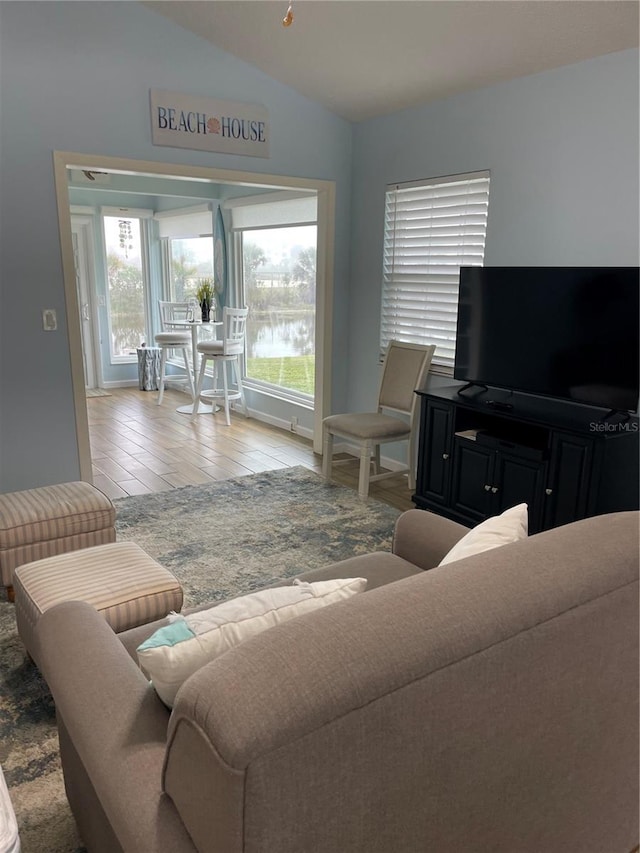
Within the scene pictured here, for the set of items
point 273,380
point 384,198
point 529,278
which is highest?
point 384,198

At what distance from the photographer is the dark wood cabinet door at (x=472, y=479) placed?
11.5 ft

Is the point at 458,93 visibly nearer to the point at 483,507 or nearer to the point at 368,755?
the point at 483,507

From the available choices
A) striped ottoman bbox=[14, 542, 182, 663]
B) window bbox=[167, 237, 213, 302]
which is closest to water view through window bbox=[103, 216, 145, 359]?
window bbox=[167, 237, 213, 302]

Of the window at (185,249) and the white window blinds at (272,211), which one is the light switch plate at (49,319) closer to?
the white window blinds at (272,211)

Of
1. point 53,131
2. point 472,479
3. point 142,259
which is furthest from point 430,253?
point 142,259

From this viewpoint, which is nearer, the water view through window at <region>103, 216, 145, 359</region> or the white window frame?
the white window frame

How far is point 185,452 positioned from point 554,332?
3.19 metres

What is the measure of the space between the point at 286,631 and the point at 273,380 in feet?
18.4

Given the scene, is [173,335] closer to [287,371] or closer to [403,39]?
[287,371]

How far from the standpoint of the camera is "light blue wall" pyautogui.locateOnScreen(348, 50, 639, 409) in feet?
10.2

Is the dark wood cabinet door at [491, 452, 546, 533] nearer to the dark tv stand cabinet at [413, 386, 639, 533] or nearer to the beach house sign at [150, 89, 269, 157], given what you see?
the dark tv stand cabinet at [413, 386, 639, 533]

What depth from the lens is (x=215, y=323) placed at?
6.71 m

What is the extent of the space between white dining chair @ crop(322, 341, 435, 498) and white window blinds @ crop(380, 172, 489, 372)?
8.2 inches

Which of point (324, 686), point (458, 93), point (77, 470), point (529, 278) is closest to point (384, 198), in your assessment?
point (458, 93)
